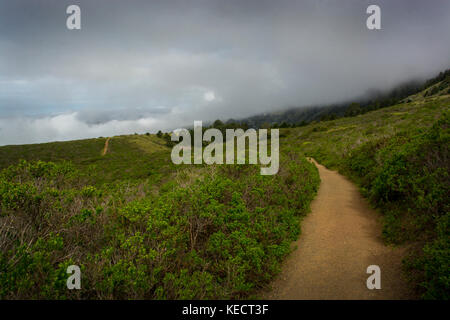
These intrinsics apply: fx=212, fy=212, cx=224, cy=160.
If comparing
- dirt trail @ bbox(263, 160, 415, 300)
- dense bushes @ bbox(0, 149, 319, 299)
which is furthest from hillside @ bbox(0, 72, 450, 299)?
dirt trail @ bbox(263, 160, 415, 300)

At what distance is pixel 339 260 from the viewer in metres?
5.16

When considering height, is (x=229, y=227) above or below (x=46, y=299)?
above

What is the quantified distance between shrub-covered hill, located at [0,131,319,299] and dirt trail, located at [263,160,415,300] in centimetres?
42

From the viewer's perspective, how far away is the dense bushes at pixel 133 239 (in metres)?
3.28

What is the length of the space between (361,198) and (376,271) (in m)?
5.09

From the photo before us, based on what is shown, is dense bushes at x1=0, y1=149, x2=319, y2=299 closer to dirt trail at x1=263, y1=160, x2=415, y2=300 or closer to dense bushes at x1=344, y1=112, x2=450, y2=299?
dirt trail at x1=263, y1=160, x2=415, y2=300

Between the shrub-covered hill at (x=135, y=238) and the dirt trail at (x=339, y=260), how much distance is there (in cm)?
42

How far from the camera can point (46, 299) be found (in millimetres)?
2939

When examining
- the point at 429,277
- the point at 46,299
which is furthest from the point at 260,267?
the point at 46,299
